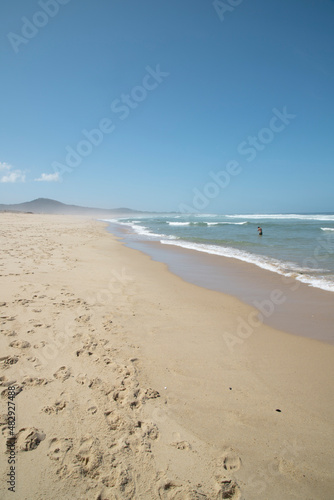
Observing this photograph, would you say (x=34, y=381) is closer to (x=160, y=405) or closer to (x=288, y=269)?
(x=160, y=405)

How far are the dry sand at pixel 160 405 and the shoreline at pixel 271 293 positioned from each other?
0.61 metres

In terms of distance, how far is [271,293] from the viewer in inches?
273

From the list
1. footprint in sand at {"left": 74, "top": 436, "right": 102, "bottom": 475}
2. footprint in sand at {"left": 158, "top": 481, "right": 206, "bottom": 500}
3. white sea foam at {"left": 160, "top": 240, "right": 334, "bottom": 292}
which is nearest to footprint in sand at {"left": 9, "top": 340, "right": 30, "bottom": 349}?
footprint in sand at {"left": 74, "top": 436, "right": 102, "bottom": 475}

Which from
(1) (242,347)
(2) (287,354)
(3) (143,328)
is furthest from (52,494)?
(2) (287,354)

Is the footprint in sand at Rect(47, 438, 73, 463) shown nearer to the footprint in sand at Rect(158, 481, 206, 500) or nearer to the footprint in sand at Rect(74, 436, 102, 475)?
the footprint in sand at Rect(74, 436, 102, 475)

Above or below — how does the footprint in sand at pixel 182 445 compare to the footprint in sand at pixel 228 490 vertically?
above

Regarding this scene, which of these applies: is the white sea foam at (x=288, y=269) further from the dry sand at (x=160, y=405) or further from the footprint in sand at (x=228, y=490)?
the footprint in sand at (x=228, y=490)

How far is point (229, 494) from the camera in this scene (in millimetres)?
1932

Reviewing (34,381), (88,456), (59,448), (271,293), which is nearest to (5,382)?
(34,381)

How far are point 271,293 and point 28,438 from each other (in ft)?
20.6

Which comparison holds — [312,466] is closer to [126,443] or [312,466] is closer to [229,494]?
[229,494]

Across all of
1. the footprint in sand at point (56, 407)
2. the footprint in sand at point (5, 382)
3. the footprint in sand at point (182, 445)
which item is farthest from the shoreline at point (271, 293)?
the footprint in sand at point (5, 382)

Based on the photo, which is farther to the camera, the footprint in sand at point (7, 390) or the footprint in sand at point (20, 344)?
the footprint in sand at point (20, 344)

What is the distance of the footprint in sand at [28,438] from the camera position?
2.15 m
